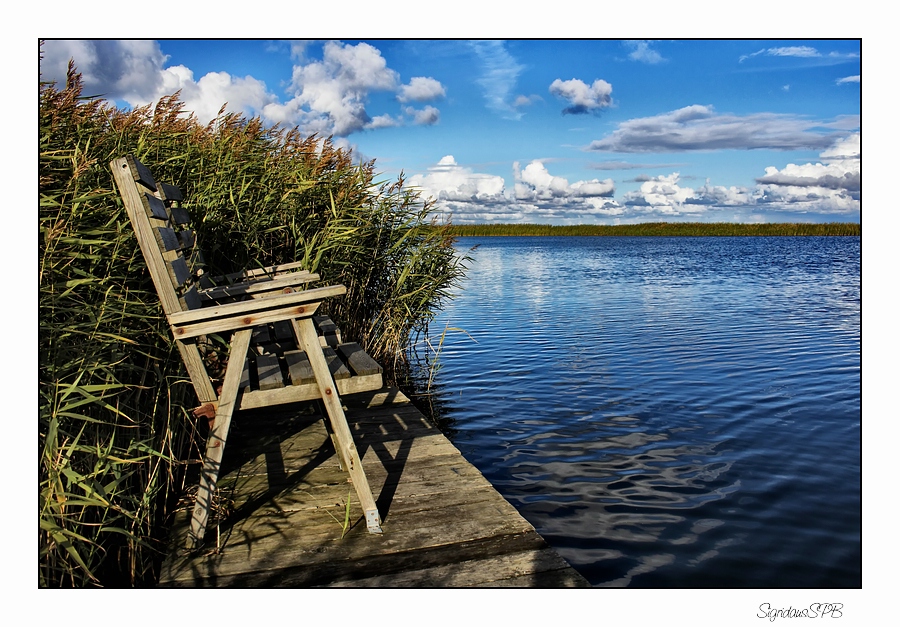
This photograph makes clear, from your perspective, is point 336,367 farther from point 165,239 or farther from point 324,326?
point 324,326

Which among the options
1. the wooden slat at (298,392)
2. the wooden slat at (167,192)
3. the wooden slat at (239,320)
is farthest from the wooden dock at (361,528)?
the wooden slat at (167,192)

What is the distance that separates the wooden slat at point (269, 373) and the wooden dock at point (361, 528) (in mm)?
647

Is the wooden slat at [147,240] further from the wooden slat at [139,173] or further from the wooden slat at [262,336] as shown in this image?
the wooden slat at [262,336]

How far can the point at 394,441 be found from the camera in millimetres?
4195

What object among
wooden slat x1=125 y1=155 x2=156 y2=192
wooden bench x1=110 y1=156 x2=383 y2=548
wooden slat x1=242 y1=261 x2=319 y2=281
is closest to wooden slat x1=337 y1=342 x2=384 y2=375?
wooden bench x1=110 y1=156 x2=383 y2=548

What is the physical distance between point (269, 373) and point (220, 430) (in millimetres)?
389

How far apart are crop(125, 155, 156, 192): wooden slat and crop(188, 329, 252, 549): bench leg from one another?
893 millimetres

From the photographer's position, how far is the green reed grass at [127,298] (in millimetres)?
2611

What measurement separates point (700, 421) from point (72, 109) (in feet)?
18.8

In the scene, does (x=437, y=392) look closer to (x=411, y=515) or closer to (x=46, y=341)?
(x=411, y=515)

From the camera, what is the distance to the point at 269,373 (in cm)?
313

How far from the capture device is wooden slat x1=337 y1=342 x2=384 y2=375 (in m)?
3.14

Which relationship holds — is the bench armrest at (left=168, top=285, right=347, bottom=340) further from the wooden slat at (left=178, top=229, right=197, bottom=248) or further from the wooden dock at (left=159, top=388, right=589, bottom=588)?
the wooden slat at (left=178, top=229, right=197, bottom=248)
